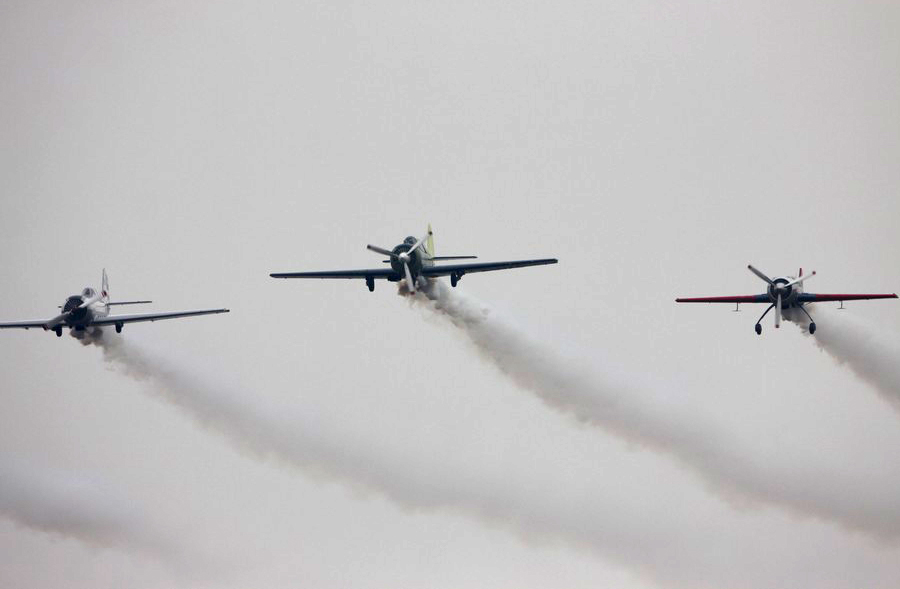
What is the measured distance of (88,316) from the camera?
9775cm

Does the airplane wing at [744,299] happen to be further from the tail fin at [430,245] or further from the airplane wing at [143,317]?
the airplane wing at [143,317]

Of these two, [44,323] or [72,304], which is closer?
[72,304]

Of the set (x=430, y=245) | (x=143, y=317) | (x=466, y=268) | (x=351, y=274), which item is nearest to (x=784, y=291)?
(x=466, y=268)

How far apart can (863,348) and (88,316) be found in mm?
42510

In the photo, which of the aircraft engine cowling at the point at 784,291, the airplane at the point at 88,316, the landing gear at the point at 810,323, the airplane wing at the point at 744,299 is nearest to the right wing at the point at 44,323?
the airplane at the point at 88,316

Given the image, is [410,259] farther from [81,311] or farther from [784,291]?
[81,311]

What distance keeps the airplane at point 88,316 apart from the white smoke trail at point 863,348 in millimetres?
32761

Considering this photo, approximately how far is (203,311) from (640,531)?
28788 millimetres

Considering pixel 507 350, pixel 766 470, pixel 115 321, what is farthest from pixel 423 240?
pixel 766 470

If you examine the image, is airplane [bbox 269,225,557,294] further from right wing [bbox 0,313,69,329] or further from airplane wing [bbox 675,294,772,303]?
right wing [bbox 0,313,69,329]

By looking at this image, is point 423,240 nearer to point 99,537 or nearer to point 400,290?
point 400,290

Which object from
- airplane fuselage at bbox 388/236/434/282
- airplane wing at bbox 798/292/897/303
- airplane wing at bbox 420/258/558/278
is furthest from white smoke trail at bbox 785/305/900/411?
airplane fuselage at bbox 388/236/434/282

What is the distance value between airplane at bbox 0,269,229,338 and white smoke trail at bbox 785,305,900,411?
107ft

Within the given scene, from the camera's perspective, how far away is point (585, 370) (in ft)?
328
